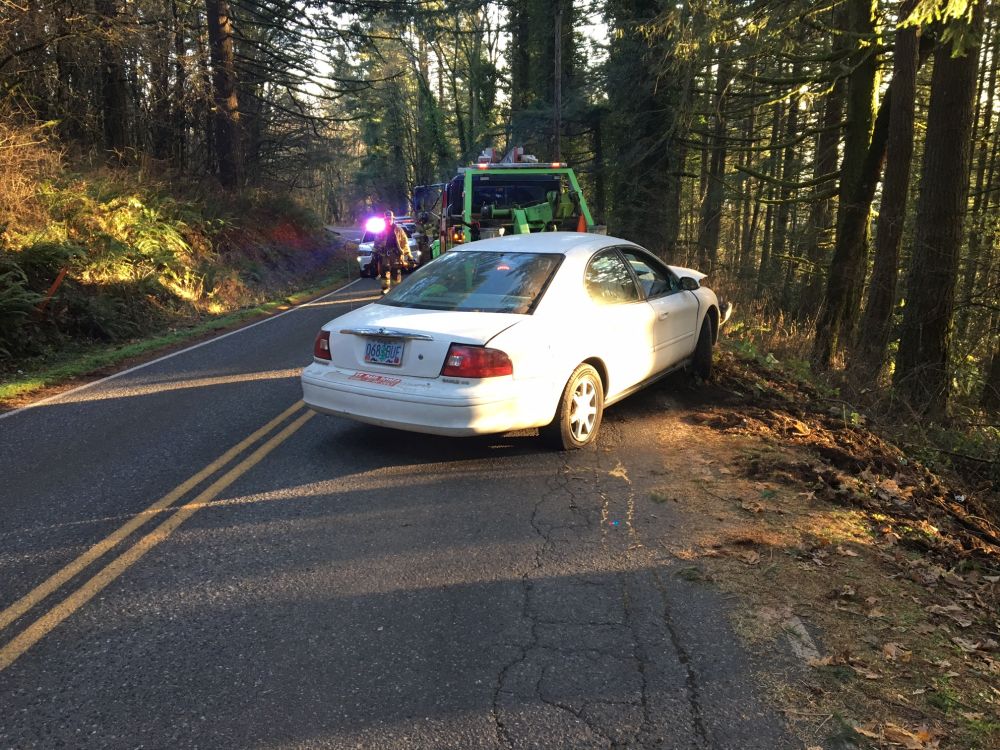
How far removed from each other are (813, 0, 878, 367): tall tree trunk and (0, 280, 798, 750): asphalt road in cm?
715

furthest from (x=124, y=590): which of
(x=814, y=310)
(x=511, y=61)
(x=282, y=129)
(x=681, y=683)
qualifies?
(x=511, y=61)

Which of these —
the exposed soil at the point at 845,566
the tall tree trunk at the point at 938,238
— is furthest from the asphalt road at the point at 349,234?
the exposed soil at the point at 845,566

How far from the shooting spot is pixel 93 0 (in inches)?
586

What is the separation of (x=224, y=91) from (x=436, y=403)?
20141 millimetres

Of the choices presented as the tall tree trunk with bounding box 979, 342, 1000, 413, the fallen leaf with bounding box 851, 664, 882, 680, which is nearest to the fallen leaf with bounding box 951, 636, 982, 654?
the fallen leaf with bounding box 851, 664, 882, 680

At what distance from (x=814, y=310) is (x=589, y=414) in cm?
1054

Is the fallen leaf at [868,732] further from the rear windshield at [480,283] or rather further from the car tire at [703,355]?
the car tire at [703,355]

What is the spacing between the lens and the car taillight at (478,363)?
4.95 metres

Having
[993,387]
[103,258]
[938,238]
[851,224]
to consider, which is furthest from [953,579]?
[103,258]

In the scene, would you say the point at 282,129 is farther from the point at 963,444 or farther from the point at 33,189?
the point at 963,444

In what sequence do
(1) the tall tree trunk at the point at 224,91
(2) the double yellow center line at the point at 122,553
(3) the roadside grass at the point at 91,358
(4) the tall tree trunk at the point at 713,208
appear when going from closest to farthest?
(2) the double yellow center line at the point at 122,553
(3) the roadside grass at the point at 91,358
(4) the tall tree trunk at the point at 713,208
(1) the tall tree trunk at the point at 224,91

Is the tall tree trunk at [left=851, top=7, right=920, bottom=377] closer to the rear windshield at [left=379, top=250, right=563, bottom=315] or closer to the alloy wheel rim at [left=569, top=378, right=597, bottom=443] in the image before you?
the alloy wheel rim at [left=569, top=378, right=597, bottom=443]

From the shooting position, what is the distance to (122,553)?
13.2 ft

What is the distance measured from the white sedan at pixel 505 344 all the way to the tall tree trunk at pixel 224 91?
1779 centimetres
